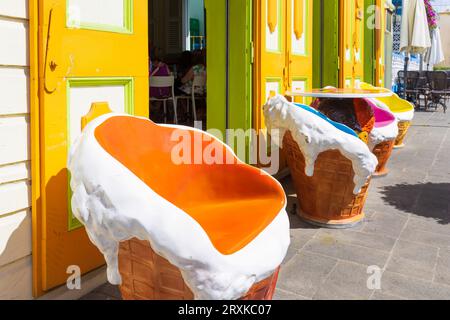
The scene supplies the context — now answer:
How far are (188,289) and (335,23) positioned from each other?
5.51 metres

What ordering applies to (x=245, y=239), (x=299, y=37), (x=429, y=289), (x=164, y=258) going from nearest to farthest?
(x=164, y=258), (x=245, y=239), (x=429, y=289), (x=299, y=37)

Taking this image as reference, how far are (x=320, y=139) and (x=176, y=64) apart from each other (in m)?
5.94

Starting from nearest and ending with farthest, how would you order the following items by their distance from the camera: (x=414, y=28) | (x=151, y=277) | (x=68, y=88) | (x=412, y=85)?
(x=151, y=277) < (x=68, y=88) < (x=414, y=28) < (x=412, y=85)

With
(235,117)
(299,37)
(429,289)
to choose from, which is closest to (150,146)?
(429,289)

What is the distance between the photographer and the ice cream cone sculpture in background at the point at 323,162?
10.2 ft

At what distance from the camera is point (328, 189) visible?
339 centimetres

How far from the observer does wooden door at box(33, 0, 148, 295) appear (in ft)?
6.73

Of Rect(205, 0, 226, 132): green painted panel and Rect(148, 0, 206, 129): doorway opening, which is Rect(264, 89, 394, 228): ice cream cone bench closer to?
Rect(205, 0, 226, 132): green painted panel

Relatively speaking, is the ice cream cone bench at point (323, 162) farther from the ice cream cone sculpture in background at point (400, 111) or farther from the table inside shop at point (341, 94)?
the ice cream cone sculpture in background at point (400, 111)

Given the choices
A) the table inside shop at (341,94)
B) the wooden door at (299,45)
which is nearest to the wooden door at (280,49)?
the wooden door at (299,45)

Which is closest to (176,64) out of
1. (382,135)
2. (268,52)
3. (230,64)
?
(268,52)

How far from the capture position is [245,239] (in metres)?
1.60

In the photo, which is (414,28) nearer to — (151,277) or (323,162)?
(323,162)
